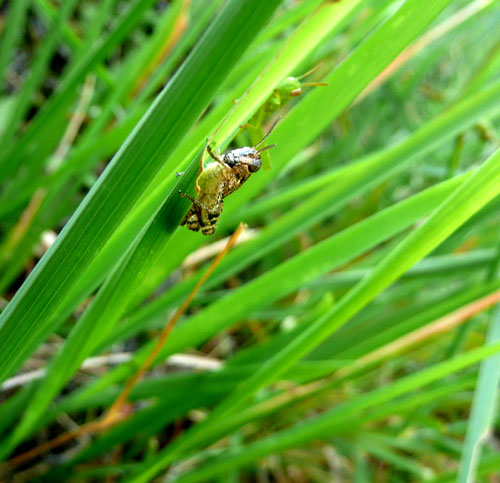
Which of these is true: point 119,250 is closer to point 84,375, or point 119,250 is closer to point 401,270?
point 401,270

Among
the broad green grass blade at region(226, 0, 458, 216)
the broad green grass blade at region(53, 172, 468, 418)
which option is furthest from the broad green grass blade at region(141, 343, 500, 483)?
the broad green grass blade at region(226, 0, 458, 216)

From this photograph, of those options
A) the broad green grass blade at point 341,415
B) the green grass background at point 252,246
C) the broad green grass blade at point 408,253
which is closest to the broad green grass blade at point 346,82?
the green grass background at point 252,246

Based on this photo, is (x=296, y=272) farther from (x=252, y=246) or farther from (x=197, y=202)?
(x=197, y=202)

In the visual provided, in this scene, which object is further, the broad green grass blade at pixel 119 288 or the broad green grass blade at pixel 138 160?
the broad green grass blade at pixel 119 288

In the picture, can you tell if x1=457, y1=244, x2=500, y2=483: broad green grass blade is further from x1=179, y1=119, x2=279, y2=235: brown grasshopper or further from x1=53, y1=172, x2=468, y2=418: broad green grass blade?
x1=179, y1=119, x2=279, y2=235: brown grasshopper

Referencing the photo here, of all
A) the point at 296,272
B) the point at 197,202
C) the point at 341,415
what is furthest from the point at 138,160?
the point at 341,415

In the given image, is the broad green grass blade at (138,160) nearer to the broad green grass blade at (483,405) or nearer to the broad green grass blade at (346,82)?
the broad green grass blade at (346,82)

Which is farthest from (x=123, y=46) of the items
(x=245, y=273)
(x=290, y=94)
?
(x=290, y=94)
